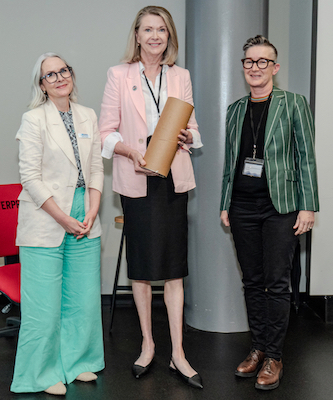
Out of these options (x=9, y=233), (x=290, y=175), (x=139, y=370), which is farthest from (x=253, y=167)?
(x=9, y=233)

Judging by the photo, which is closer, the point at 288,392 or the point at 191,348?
the point at 288,392

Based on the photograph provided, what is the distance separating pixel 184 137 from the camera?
2.17 m

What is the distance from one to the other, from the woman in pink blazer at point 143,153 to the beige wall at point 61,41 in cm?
127

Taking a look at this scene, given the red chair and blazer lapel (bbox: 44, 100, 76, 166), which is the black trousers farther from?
the red chair

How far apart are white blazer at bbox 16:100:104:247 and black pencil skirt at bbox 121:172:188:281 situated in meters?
0.37

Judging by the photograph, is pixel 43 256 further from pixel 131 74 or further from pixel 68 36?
pixel 68 36

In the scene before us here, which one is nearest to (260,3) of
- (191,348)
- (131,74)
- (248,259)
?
(131,74)

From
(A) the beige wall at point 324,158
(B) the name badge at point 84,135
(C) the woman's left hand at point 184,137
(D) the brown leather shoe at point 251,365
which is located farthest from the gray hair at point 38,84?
(A) the beige wall at point 324,158

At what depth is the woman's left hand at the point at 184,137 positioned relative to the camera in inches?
84.7

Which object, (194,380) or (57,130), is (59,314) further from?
(57,130)

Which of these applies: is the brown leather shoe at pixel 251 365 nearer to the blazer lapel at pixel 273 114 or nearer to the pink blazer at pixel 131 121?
the pink blazer at pixel 131 121

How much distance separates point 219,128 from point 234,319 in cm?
138

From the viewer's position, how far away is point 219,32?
290 cm

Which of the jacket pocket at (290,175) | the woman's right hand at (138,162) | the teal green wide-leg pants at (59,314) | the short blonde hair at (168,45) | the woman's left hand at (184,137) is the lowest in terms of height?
the teal green wide-leg pants at (59,314)
